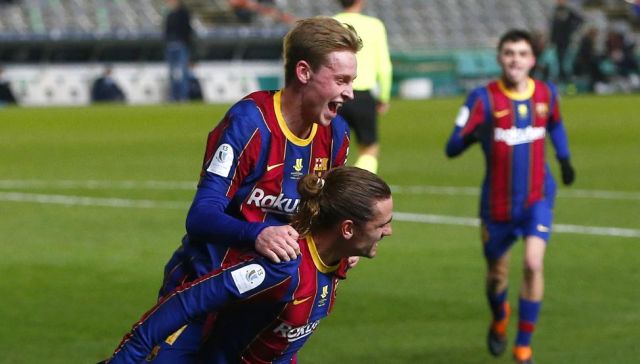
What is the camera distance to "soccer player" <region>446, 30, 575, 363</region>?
9.41m

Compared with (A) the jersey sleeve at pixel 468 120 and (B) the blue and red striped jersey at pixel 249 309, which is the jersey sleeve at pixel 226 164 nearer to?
(B) the blue and red striped jersey at pixel 249 309

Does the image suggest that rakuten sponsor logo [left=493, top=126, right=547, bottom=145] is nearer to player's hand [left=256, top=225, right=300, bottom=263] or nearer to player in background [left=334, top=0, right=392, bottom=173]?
player's hand [left=256, top=225, right=300, bottom=263]

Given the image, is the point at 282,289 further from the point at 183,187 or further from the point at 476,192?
the point at 183,187

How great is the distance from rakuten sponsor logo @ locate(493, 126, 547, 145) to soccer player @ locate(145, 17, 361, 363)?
12.7 ft

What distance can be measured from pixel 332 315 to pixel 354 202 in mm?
5411

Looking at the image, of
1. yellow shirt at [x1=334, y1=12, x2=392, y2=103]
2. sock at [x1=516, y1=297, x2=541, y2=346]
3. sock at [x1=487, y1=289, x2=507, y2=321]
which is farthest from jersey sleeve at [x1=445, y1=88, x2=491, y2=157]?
yellow shirt at [x1=334, y1=12, x2=392, y2=103]

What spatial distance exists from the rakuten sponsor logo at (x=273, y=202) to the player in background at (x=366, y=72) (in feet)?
29.1

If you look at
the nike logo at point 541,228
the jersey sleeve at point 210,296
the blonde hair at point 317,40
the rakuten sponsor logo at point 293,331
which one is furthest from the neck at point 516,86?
the jersey sleeve at point 210,296

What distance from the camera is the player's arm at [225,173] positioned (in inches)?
213

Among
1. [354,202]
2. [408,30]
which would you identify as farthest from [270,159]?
[408,30]

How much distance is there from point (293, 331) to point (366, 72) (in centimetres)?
1022

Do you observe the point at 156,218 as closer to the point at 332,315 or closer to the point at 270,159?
the point at 332,315

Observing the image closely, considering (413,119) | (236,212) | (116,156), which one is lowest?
(413,119)

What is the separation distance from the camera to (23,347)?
9352 millimetres
